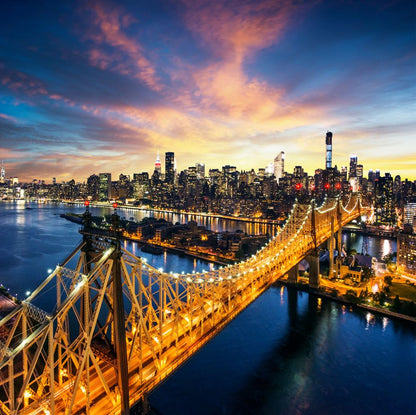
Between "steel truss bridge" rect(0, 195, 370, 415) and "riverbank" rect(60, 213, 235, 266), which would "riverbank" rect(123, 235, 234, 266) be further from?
"steel truss bridge" rect(0, 195, 370, 415)

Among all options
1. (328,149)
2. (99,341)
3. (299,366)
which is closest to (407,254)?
(299,366)

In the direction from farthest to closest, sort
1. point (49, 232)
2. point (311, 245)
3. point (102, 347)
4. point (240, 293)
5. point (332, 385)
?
point (49, 232)
point (311, 245)
point (240, 293)
point (332, 385)
point (102, 347)

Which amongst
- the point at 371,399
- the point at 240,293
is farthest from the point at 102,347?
the point at 371,399

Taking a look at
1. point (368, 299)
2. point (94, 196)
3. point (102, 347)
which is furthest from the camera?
point (94, 196)

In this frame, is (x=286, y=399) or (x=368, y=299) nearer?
(x=286, y=399)

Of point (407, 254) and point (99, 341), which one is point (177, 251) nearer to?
point (407, 254)

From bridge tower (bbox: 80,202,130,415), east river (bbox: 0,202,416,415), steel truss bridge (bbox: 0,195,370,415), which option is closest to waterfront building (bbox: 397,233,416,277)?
east river (bbox: 0,202,416,415)

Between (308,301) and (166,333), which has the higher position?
(166,333)

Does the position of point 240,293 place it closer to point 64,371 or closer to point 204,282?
point 204,282
